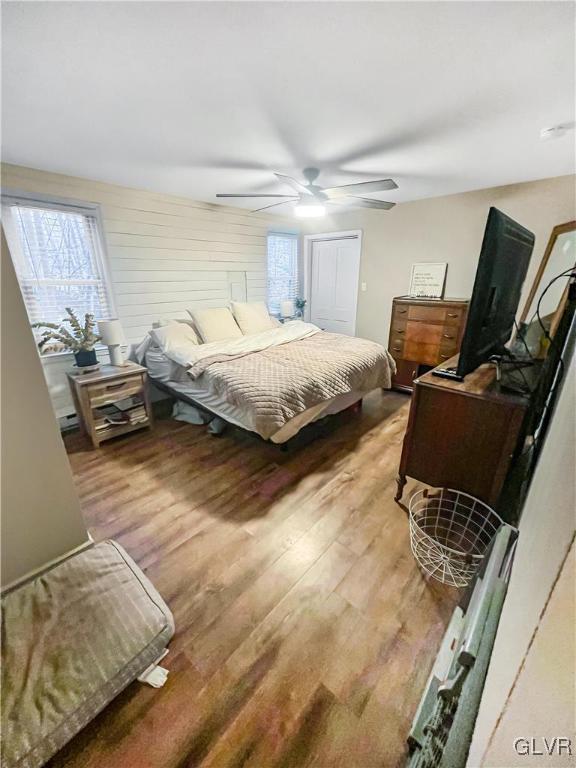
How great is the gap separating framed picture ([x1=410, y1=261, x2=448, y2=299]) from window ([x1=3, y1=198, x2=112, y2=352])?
11.6ft

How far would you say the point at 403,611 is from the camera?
1.33 m

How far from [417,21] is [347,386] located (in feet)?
6.51

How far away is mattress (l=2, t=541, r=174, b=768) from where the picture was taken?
87 centimetres

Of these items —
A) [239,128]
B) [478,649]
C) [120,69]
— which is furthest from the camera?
[239,128]

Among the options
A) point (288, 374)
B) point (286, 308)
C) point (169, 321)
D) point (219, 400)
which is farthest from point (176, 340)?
point (286, 308)

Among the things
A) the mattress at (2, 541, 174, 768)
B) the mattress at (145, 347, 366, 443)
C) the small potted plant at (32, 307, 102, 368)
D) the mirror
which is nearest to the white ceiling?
the mirror

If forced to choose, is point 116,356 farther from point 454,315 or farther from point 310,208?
point 454,315

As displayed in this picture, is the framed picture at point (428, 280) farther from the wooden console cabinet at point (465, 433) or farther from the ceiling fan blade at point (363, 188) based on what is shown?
the wooden console cabinet at point (465, 433)

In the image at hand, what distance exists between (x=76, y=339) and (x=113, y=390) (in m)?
0.54

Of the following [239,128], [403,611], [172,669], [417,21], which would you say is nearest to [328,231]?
[239,128]

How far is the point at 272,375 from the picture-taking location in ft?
7.64

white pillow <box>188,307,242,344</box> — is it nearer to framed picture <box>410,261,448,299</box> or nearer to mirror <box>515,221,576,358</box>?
framed picture <box>410,261,448,299</box>

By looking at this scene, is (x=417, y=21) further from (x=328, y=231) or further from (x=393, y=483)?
(x=328, y=231)

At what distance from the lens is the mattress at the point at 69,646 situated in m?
0.87
